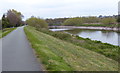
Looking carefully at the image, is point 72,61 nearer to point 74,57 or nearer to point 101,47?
point 74,57

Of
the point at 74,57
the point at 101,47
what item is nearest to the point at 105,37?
the point at 101,47

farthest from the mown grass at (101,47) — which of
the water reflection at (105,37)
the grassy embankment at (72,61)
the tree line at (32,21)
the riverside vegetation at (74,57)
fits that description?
the tree line at (32,21)

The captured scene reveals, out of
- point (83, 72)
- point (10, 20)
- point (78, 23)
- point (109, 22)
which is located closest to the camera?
point (83, 72)

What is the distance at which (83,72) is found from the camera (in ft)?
21.7

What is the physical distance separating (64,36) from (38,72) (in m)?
21.0

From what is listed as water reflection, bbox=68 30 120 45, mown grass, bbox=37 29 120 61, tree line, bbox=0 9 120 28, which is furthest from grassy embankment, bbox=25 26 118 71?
tree line, bbox=0 9 120 28

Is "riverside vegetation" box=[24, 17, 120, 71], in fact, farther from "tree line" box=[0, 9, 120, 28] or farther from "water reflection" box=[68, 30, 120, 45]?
"tree line" box=[0, 9, 120, 28]

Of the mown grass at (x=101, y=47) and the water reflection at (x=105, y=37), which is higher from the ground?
the mown grass at (x=101, y=47)

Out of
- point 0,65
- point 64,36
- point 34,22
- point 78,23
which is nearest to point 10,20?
point 34,22

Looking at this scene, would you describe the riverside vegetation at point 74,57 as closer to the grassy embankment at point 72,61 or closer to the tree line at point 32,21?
the grassy embankment at point 72,61

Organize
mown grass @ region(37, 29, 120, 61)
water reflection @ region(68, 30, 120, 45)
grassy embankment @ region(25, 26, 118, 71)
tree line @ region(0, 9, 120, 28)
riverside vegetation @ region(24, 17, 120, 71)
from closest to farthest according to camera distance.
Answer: grassy embankment @ region(25, 26, 118, 71), riverside vegetation @ region(24, 17, 120, 71), mown grass @ region(37, 29, 120, 61), water reflection @ region(68, 30, 120, 45), tree line @ region(0, 9, 120, 28)

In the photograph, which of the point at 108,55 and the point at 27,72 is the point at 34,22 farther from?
the point at 27,72

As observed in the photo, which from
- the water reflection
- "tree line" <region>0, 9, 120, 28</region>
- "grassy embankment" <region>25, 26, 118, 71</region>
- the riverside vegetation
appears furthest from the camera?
"tree line" <region>0, 9, 120, 28</region>

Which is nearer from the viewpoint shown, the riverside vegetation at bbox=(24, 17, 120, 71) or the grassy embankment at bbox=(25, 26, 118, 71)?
the grassy embankment at bbox=(25, 26, 118, 71)
